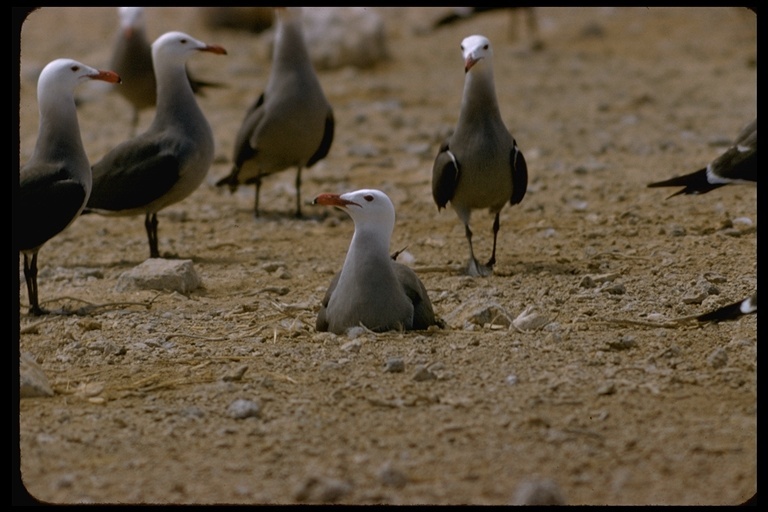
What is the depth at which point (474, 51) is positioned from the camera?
7.47 metres

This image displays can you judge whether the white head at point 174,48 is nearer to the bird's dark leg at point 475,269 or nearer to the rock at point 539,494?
the bird's dark leg at point 475,269

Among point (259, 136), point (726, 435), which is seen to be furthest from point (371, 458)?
point (259, 136)

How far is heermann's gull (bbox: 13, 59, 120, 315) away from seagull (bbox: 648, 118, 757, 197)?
3.35 meters

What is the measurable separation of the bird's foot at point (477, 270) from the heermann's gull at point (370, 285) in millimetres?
1293

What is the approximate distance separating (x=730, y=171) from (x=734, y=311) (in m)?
2.43

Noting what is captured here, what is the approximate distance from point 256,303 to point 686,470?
3.24 m

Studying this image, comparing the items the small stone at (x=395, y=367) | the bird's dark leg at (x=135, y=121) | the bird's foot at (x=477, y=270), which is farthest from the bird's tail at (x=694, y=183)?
the bird's dark leg at (x=135, y=121)

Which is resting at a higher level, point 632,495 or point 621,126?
point 632,495

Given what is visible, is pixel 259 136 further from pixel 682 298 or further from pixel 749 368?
pixel 749 368

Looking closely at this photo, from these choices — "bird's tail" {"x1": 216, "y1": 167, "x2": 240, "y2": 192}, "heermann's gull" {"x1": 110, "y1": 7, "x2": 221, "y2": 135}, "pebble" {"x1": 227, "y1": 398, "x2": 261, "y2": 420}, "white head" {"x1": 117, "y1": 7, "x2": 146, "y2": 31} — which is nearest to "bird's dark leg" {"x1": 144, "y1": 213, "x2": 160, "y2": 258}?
"bird's tail" {"x1": 216, "y1": 167, "x2": 240, "y2": 192}

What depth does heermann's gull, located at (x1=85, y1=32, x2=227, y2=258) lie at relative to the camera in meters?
8.39

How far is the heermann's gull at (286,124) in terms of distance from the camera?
9.86 m

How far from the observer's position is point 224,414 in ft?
16.0

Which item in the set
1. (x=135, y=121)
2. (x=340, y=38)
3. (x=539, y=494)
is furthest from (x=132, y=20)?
(x=539, y=494)
